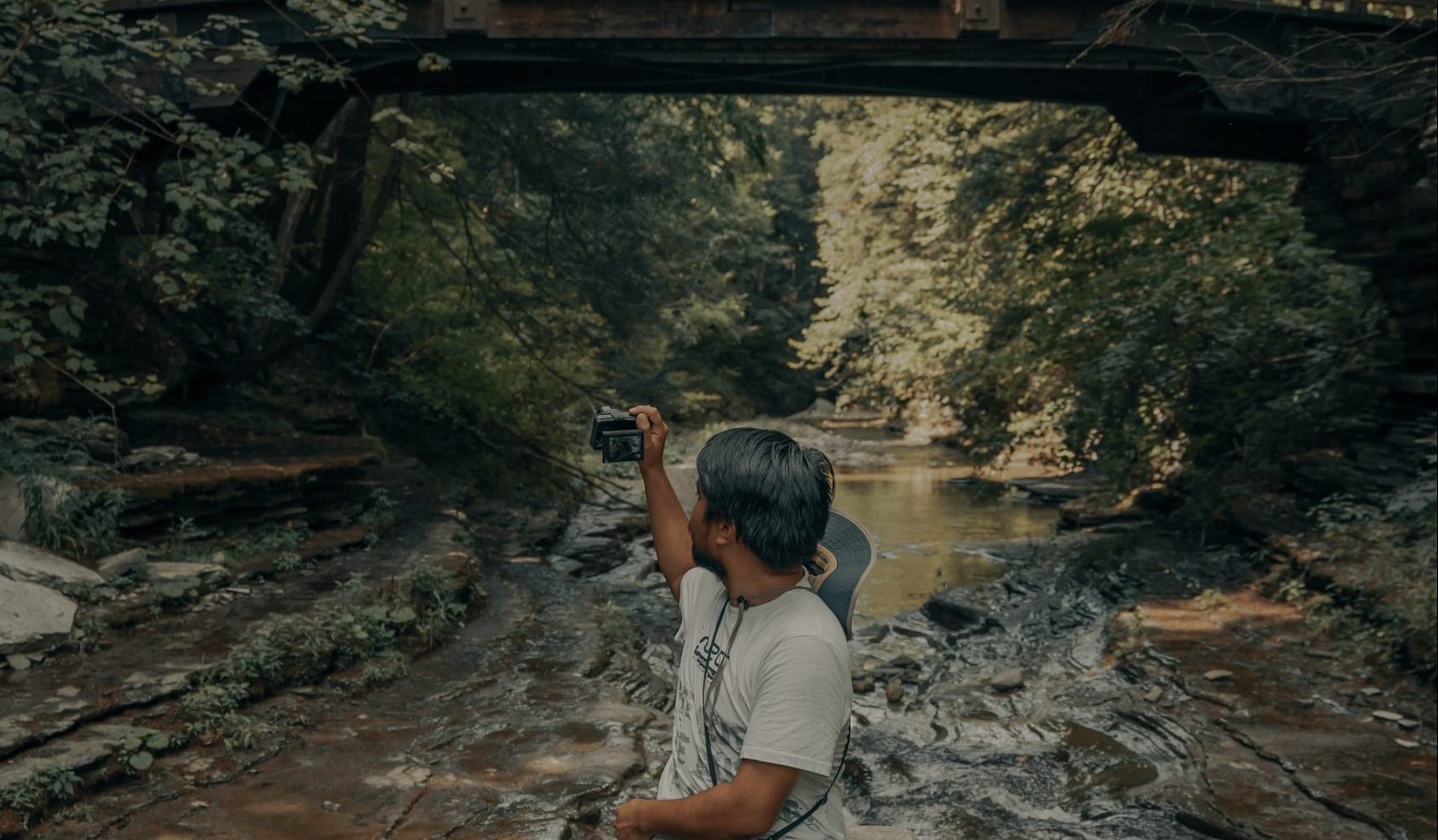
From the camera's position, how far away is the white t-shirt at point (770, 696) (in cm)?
187

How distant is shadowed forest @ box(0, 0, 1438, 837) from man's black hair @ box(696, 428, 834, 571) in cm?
307

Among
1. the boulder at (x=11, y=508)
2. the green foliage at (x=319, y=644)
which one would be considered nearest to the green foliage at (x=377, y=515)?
the green foliage at (x=319, y=644)

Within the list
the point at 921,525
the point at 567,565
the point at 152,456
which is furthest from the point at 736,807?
the point at 921,525

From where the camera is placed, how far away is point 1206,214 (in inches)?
467

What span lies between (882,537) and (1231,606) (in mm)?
5598

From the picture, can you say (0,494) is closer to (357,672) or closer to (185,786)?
(357,672)

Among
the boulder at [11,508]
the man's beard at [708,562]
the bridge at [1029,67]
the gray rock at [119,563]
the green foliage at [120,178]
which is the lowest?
the gray rock at [119,563]

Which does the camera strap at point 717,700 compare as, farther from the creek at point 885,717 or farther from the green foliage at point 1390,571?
the green foliage at point 1390,571

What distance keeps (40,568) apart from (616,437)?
4923mm

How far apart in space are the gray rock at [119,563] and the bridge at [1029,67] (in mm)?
2884

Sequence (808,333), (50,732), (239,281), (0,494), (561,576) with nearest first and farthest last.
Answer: (50,732) → (0,494) → (239,281) → (561,576) → (808,333)

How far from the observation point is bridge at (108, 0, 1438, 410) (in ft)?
26.2

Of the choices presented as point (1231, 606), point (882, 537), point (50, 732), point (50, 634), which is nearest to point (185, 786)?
point (50, 732)

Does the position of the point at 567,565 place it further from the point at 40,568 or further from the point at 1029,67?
the point at 1029,67
